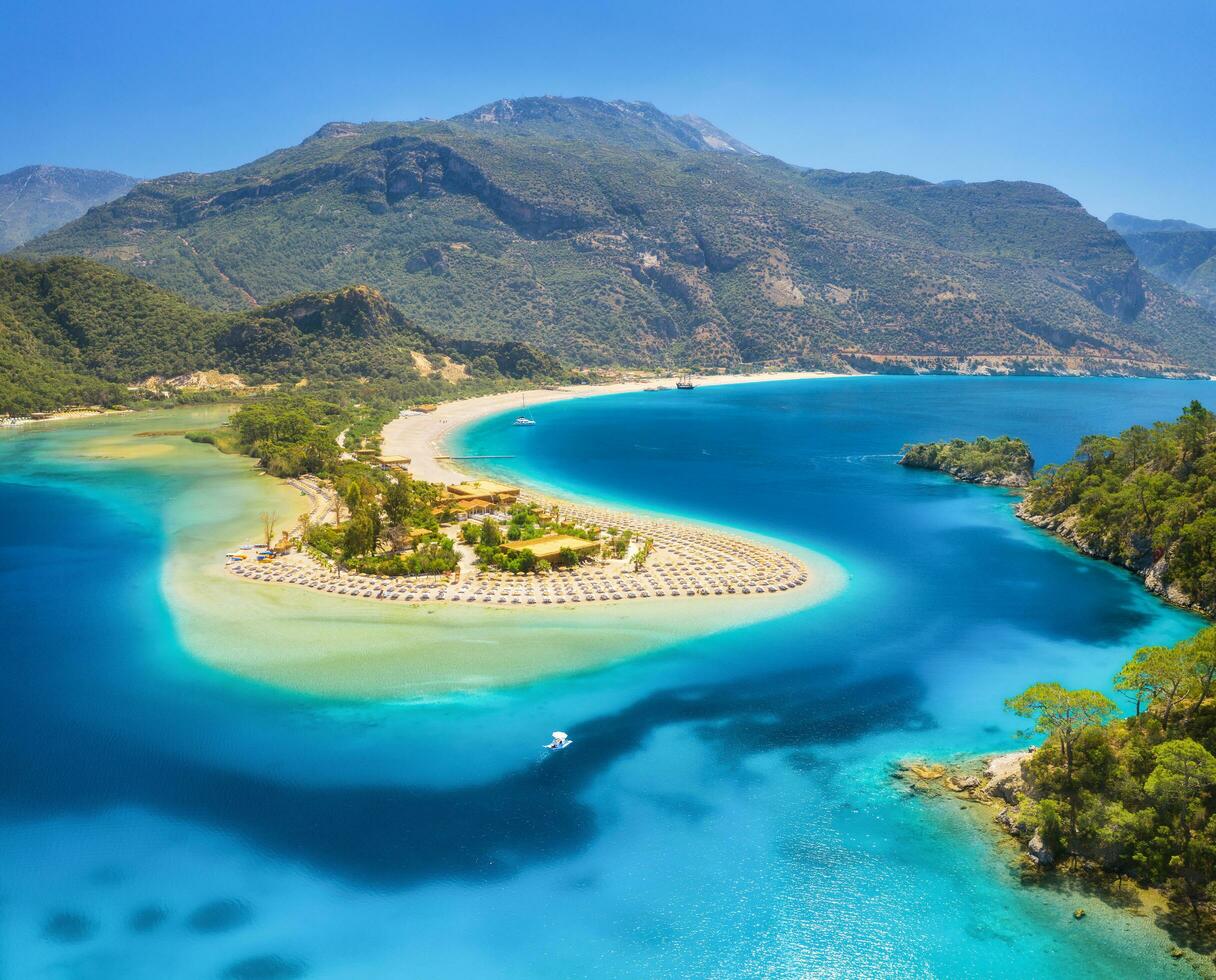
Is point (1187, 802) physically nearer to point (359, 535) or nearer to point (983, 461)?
point (359, 535)

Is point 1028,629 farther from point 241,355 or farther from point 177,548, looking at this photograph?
point 241,355

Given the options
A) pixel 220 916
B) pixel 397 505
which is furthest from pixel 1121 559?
pixel 220 916

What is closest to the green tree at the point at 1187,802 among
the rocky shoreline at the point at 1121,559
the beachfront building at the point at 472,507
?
the rocky shoreline at the point at 1121,559

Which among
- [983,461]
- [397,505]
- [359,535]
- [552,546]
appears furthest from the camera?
[983,461]

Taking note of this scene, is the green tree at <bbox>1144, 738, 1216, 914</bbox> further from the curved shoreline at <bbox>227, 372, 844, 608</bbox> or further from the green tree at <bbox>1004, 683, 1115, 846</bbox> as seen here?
the curved shoreline at <bbox>227, 372, 844, 608</bbox>

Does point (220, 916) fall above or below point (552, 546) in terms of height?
below

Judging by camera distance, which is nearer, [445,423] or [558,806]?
[558,806]

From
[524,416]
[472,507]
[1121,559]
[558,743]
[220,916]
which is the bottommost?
[220,916]
